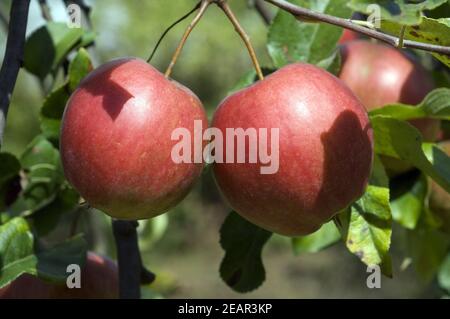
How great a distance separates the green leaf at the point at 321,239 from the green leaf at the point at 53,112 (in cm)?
30

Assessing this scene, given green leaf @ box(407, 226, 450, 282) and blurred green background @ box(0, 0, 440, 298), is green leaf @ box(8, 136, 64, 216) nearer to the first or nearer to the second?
green leaf @ box(407, 226, 450, 282)

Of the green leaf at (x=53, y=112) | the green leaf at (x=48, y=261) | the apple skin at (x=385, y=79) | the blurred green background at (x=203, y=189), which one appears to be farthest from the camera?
the blurred green background at (x=203, y=189)

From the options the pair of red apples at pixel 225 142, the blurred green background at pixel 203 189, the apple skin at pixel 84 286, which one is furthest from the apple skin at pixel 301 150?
the blurred green background at pixel 203 189

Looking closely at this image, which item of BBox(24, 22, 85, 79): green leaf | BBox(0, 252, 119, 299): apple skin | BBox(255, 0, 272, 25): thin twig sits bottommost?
BBox(0, 252, 119, 299): apple skin

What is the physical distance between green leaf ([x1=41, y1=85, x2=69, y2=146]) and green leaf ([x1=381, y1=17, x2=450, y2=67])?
325 mm

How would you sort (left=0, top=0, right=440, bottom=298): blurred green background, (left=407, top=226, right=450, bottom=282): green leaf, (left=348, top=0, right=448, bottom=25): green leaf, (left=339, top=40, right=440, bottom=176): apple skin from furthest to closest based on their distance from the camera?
(left=0, top=0, right=440, bottom=298): blurred green background
(left=407, top=226, right=450, bottom=282): green leaf
(left=339, top=40, right=440, bottom=176): apple skin
(left=348, top=0, right=448, bottom=25): green leaf

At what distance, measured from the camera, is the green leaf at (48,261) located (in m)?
0.60

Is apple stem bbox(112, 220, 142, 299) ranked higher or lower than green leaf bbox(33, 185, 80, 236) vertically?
higher

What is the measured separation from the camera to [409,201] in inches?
31.7

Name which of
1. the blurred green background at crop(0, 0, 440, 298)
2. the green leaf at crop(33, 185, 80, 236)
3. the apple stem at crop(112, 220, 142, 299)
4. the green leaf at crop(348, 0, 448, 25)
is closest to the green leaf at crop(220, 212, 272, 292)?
the apple stem at crop(112, 220, 142, 299)

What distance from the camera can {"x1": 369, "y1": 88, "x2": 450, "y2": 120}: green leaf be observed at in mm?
654

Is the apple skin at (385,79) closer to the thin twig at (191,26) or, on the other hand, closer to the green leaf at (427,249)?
the green leaf at (427,249)

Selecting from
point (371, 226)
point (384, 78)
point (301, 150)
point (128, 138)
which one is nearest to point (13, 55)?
point (128, 138)

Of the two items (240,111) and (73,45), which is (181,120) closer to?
(240,111)
